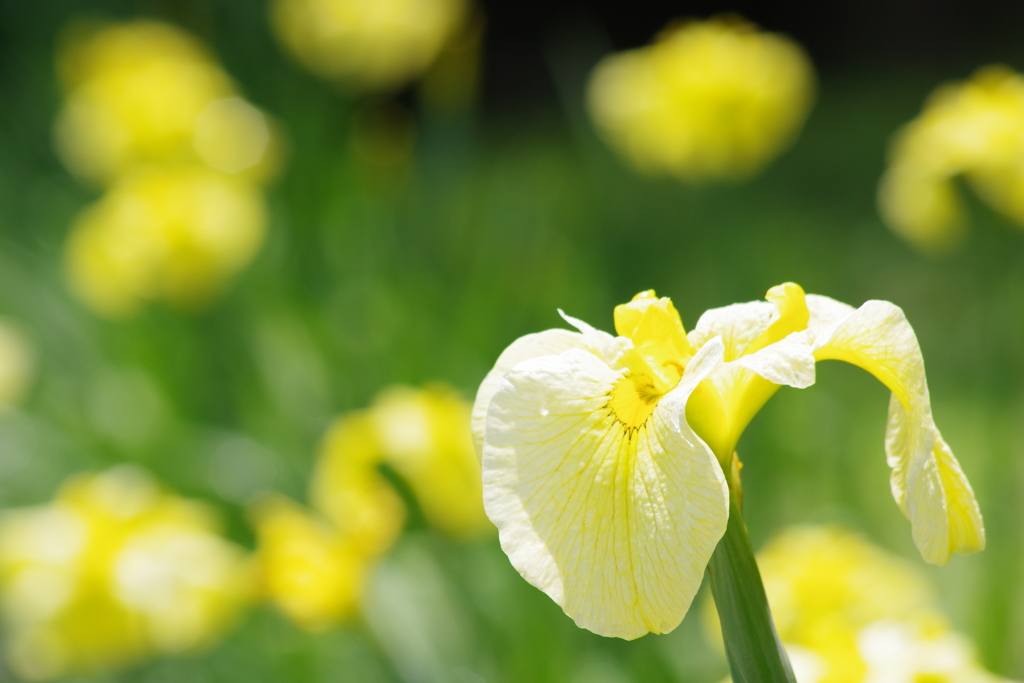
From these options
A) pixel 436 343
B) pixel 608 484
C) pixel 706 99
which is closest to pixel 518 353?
pixel 608 484

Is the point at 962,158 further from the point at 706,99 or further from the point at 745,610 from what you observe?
the point at 745,610

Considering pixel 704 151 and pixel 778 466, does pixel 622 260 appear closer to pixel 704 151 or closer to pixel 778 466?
pixel 704 151

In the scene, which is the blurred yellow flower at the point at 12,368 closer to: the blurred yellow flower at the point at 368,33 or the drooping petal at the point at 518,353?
the blurred yellow flower at the point at 368,33

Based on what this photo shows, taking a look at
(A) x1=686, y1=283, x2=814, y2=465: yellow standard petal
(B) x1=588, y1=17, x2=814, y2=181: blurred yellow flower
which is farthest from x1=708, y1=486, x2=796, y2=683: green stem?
(B) x1=588, y1=17, x2=814, y2=181: blurred yellow flower

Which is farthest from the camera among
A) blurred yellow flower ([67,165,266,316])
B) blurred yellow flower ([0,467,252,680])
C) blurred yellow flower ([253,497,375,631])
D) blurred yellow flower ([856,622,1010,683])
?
blurred yellow flower ([67,165,266,316])

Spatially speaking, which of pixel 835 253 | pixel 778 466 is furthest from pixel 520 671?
pixel 835 253

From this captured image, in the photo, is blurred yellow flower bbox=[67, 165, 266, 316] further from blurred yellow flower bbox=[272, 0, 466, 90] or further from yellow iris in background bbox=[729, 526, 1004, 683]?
yellow iris in background bbox=[729, 526, 1004, 683]
